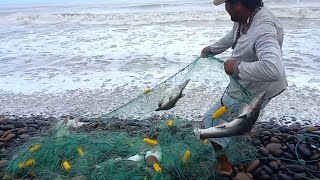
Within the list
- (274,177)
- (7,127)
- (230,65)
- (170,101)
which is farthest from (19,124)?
(274,177)

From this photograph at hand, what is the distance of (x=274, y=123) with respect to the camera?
249 inches

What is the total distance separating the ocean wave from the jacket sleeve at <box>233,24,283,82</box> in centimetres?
1967

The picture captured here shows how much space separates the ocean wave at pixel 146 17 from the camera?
22625 mm

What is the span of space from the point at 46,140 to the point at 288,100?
5281 millimetres

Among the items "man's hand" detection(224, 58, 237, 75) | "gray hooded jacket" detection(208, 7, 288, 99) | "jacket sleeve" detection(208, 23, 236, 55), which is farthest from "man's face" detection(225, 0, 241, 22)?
"jacket sleeve" detection(208, 23, 236, 55)

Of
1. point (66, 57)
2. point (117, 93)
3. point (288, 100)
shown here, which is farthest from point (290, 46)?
point (66, 57)

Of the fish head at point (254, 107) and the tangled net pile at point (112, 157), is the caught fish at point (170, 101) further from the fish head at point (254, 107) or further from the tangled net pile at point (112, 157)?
the fish head at point (254, 107)

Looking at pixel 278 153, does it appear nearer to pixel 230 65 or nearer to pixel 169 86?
pixel 230 65

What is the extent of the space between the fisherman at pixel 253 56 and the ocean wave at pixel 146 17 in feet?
63.1

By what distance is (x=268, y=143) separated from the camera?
5.14 m

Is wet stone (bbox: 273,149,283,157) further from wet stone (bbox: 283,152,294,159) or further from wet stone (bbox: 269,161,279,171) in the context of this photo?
wet stone (bbox: 269,161,279,171)

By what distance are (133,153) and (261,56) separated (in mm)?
2231

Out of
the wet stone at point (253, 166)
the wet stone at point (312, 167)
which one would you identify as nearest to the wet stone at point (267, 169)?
the wet stone at point (253, 166)

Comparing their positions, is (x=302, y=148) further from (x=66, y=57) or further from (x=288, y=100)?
(x=66, y=57)
